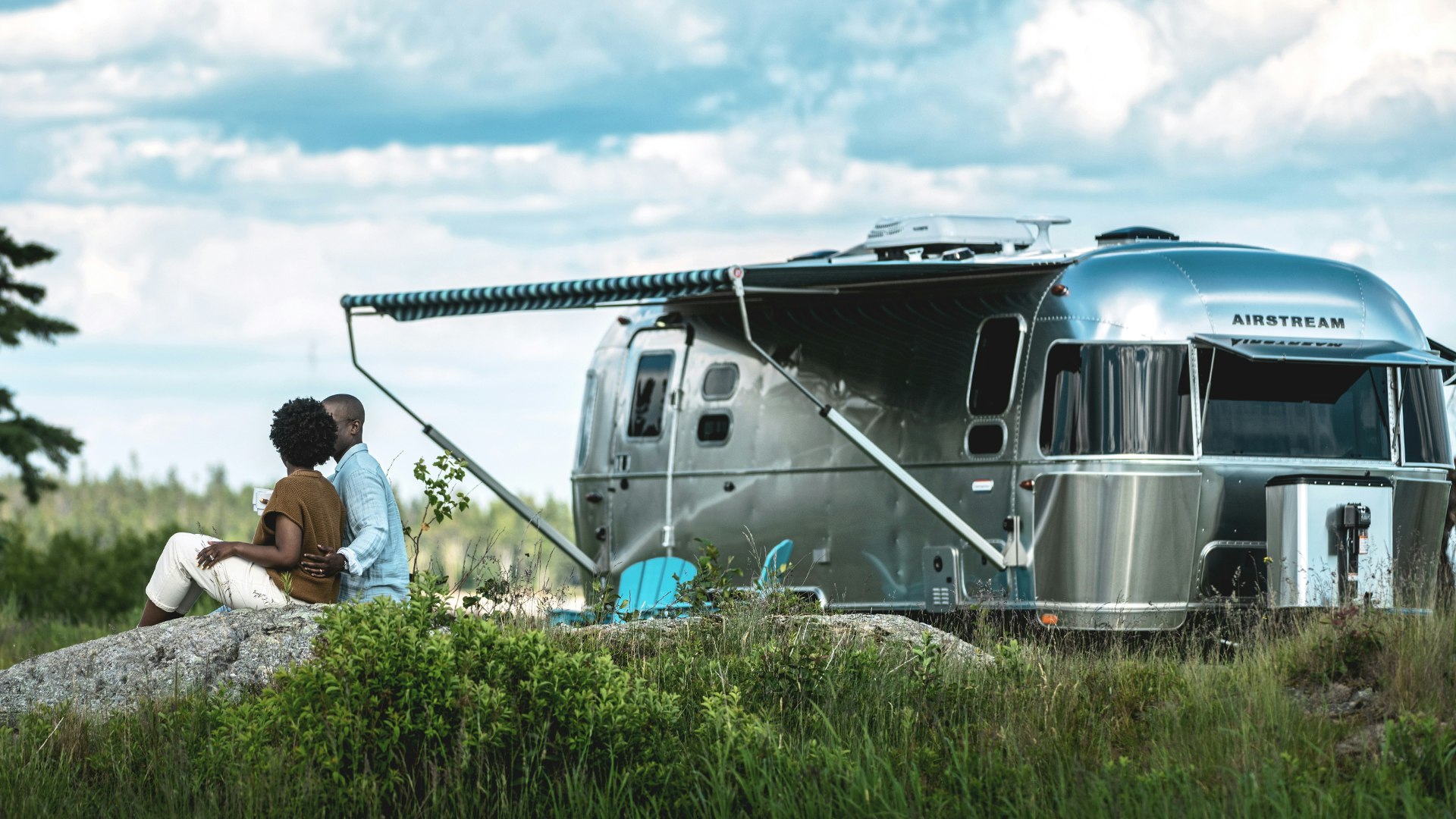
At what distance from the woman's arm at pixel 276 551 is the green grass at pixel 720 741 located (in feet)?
2.67

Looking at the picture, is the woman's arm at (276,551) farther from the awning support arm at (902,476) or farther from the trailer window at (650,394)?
the trailer window at (650,394)

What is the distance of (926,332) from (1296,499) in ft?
7.83

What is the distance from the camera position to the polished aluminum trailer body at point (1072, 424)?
9.58 metres

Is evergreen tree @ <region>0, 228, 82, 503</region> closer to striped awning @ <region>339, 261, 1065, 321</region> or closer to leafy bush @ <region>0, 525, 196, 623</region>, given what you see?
leafy bush @ <region>0, 525, 196, 623</region>

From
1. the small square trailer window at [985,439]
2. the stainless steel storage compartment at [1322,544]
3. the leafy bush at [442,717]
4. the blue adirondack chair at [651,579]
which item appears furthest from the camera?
the blue adirondack chair at [651,579]

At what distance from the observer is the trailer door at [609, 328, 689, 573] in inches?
488

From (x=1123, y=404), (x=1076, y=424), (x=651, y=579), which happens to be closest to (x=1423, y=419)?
(x=1123, y=404)

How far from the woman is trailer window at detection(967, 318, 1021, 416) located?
3918 mm

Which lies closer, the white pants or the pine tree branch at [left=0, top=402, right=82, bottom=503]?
the white pants

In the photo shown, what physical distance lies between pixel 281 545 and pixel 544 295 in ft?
12.7

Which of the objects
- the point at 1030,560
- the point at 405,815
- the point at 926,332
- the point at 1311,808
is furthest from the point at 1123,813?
the point at 926,332

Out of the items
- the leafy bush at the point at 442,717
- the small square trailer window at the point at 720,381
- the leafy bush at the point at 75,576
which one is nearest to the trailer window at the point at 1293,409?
the small square trailer window at the point at 720,381

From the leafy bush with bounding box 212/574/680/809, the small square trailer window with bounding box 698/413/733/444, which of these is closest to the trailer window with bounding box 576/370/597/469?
the small square trailer window with bounding box 698/413/733/444

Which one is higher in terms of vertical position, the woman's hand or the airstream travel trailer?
the airstream travel trailer
